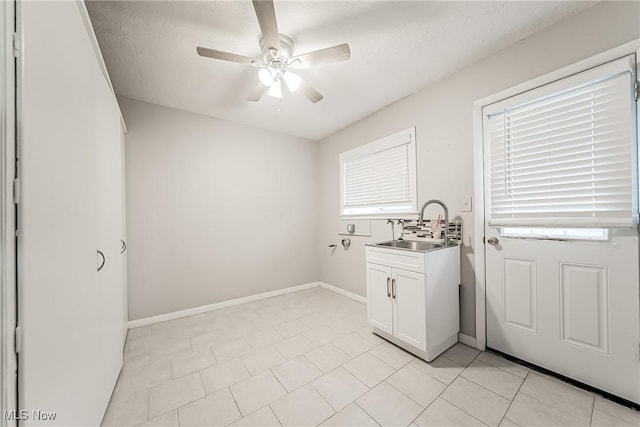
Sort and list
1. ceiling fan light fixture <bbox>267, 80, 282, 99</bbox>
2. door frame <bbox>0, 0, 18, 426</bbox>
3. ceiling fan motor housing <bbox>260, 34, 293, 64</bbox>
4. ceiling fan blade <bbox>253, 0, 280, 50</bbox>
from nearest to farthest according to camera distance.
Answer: door frame <bbox>0, 0, 18, 426</bbox>
ceiling fan blade <bbox>253, 0, 280, 50</bbox>
ceiling fan motor housing <bbox>260, 34, 293, 64</bbox>
ceiling fan light fixture <bbox>267, 80, 282, 99</bbox>

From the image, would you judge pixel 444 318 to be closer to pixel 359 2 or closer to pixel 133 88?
pixel 359 2

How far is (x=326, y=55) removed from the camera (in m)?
1.59

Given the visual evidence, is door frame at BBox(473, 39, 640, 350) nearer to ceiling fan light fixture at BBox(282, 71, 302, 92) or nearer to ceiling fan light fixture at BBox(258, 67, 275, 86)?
ceiling fan light fixture at BBox(282, 71, 302, 92)

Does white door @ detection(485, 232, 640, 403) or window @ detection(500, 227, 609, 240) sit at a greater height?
window @ detection(500, 227, 609, 240)

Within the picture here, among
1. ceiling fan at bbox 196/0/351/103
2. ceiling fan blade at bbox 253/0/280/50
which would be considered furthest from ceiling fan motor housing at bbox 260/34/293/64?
ceiling fan blade at bbox 253/0/280/50

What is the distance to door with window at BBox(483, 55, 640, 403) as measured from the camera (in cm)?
141

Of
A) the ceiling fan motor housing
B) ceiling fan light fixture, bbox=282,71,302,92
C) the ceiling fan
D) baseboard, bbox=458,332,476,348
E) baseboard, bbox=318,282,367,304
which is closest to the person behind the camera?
the ceiling fan

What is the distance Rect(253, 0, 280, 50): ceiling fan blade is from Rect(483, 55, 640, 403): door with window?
1.83 m

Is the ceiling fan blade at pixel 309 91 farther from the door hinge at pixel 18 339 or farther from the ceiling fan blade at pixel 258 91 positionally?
the door hinge at pixel 18 339

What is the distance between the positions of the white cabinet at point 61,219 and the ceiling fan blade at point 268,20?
0.81 meters

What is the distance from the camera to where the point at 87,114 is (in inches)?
45.5

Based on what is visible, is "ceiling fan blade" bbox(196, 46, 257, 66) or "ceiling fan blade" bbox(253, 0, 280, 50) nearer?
"ceiling fan blade" bbox(253, 0, 280, 50)

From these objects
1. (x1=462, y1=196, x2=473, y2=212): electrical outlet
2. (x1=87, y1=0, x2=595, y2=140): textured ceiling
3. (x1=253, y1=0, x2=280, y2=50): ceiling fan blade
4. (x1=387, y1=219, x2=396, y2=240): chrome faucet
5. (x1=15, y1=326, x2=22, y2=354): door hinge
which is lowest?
(x1=15, y1=326, x2=22, y2=354): door hinge

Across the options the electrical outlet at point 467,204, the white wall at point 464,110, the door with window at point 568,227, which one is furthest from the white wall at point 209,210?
the door with window at point 568,227
